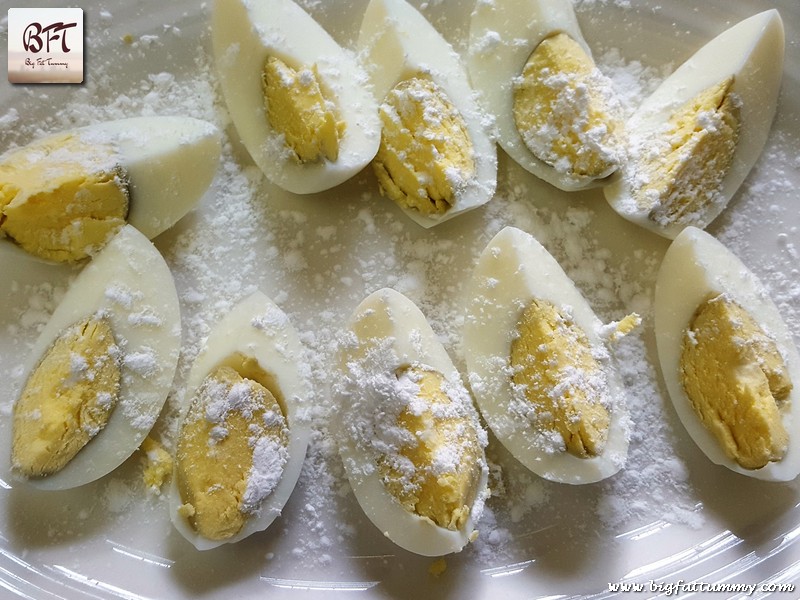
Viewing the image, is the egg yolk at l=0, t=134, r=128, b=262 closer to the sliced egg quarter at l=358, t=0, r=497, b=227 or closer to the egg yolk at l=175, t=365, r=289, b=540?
the egg yolk at l=175, t=365, r=289, b=540

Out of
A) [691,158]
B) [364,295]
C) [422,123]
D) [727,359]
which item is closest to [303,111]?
[422,123]

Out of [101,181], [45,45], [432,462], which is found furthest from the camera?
→ [45,45]

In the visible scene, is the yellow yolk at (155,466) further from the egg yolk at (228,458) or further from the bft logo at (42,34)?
the bft logo at (42,34)

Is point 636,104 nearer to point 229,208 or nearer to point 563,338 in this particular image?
point 563,338

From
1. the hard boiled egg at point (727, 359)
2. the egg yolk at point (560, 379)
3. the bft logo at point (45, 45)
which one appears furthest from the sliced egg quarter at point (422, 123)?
the bft logo at point (45, 45)

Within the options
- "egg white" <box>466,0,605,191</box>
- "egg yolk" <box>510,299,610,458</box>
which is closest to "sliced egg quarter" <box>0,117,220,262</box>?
"egg white" <box>466,0,605,191</box>

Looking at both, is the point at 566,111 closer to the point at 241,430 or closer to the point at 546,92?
the point at 546,92

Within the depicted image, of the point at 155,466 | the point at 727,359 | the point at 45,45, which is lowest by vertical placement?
the point at 155,466
